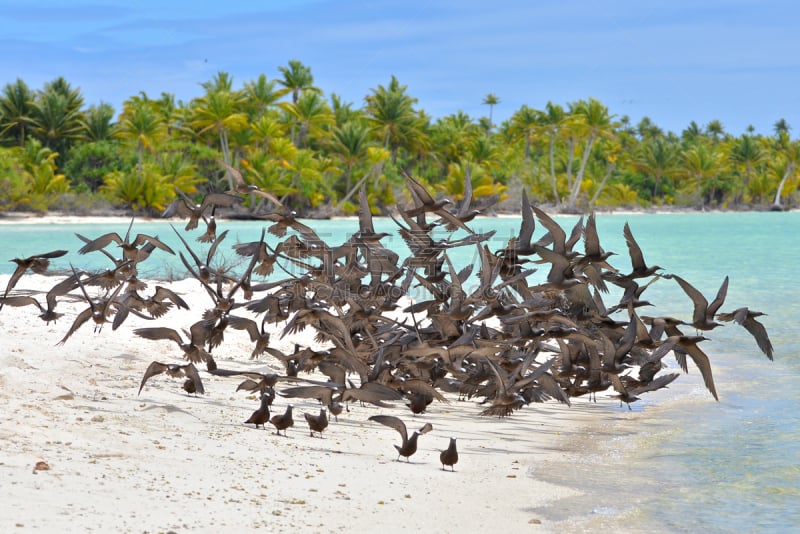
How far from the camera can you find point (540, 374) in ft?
19.3

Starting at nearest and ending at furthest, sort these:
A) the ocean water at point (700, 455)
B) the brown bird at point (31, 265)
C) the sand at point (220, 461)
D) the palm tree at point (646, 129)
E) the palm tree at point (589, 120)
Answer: the sand at point (220, 461)
the ocean water at point (700, 455)
the brown bird at point (31, 265)
the palm tree at point (589, 120)
the palm tree at point (646, 129)

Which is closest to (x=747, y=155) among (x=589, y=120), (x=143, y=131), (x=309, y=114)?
(x=589, y=120)

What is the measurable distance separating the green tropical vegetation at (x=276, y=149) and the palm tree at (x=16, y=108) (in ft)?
0.24

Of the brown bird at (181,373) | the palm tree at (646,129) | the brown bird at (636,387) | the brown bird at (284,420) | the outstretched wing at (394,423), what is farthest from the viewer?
the palm tree at (646,129)

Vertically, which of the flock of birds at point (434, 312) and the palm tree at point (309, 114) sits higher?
the palm tree at point (309, 114)

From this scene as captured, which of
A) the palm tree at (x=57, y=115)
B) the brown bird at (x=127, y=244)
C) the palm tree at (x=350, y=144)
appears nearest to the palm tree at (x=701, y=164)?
the palm tree at (x=350, y=144)

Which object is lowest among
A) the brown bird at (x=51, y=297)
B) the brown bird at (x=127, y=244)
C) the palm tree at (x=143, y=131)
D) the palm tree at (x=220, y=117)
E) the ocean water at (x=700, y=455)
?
the ocean water at (x=700, y=455)

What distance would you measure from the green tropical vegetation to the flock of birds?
34.8 meters

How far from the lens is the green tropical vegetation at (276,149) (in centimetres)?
4816

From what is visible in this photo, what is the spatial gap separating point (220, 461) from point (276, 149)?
48.5 m

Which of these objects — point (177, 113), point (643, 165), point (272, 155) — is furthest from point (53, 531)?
point (643, 165)

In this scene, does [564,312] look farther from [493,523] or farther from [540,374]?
[493,523]

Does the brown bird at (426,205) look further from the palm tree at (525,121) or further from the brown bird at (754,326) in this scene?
the palm tree at (525,121)

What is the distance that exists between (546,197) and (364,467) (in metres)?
71.7
